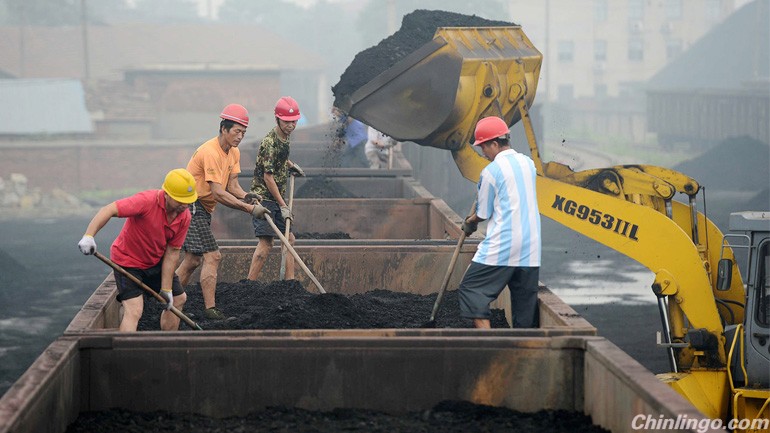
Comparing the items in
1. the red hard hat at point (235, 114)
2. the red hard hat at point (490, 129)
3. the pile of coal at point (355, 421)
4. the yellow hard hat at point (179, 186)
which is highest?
the red hard hat at point (235, 114)

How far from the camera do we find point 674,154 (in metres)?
40.8

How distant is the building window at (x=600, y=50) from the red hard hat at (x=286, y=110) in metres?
70.1

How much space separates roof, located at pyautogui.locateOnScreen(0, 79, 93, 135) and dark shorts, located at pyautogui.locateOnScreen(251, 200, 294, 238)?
3172 cm

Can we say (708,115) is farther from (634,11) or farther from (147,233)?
(634,11)

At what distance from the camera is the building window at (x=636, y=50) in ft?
249

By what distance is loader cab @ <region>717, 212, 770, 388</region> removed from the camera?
648cm

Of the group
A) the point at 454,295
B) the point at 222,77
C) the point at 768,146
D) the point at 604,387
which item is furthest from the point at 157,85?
the point at 604,387

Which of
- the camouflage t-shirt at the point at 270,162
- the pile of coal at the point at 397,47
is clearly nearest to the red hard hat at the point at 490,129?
the camouflage t-shirt at the point at 270,162

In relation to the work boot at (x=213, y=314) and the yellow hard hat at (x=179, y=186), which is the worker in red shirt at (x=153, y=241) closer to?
the yellow hard hat at (x=179, y=186)

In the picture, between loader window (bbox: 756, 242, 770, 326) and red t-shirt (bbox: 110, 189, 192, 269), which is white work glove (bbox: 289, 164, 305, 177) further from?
loader window (bbox: 756, 242, 770, 326)

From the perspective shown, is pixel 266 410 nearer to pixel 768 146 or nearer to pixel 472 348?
pixel 472 348

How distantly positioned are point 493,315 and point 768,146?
1072 inches

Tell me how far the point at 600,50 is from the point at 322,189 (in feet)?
217

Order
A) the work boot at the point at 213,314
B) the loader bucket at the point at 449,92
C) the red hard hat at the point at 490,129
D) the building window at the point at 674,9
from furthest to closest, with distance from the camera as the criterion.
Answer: the building window at the point at 674,9 → the loader bucket at the point at 449,92 → the work boot at the point at 213,314 → the red hard hat at the point at 490,129
